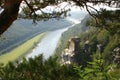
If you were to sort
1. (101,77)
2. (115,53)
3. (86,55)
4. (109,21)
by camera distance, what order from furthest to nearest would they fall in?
(86,55) → (115,53) → (109,21) → (101,77)

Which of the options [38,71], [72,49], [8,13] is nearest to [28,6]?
[8,13]

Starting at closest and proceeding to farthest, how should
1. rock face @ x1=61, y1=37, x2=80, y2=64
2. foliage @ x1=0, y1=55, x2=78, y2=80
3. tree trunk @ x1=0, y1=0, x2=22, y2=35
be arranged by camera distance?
tree trunk @ x1=0, y1=0, x2=22, y2=35 → foliage @ x1=0, y1=55, x2=78, y2=80 → rock face @ x1=61, y1=37, x2=80, y2=64

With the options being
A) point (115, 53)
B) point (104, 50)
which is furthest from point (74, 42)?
point (115, 53)

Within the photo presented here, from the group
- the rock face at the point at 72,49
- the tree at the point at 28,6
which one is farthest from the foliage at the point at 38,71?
the rock face at the point at 72,49

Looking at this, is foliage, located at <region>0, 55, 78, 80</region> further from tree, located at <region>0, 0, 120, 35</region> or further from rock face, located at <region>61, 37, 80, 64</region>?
rock face, located at <region>61, 37, 80, 64</region>

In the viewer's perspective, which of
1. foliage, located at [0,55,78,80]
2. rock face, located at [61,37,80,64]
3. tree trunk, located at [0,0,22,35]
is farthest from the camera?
rock face, located at [61,37,80,64]

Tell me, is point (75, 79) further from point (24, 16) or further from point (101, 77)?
point (24, 16)

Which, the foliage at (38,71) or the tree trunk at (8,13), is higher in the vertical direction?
the tree trunk at (8,13)

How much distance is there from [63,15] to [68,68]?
7.34 feet

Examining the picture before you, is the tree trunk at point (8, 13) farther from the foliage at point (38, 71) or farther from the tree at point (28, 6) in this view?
the foliage at point (38, 71)

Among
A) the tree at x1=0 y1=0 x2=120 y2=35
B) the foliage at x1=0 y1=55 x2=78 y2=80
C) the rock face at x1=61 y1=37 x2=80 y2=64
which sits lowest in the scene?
the rock face at x1=61 y1=37 x2=80 y2=64

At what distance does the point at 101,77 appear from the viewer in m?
6.70

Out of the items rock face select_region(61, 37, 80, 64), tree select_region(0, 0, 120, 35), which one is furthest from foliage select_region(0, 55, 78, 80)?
rock face select_region(61, 37, 80, 64)

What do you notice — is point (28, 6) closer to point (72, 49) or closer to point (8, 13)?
point (8, 13)
